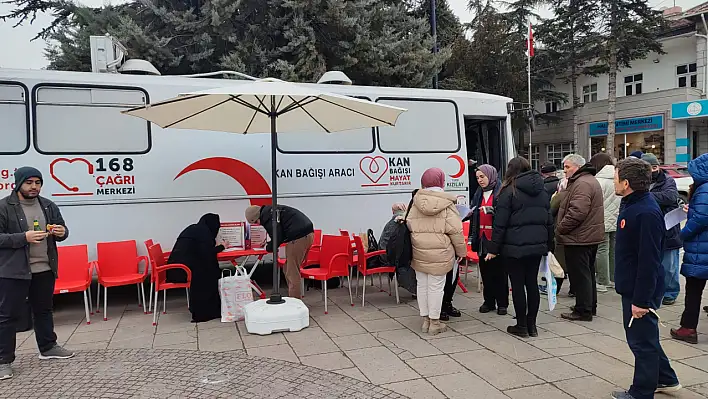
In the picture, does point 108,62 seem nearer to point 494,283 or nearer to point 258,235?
point 258,235

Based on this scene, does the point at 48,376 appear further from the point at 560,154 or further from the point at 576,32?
the point at 560,154

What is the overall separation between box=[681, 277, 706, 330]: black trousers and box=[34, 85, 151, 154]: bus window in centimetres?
616

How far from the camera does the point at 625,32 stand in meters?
22.8

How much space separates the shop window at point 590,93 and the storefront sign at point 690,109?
5.69m

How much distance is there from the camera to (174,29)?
13.3 m

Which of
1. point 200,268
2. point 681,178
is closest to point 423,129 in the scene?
point 200,268

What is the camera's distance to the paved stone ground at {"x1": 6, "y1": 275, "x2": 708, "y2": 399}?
3.89 metres

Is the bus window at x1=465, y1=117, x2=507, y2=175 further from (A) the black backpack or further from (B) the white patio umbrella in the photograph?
(A) the black backpack

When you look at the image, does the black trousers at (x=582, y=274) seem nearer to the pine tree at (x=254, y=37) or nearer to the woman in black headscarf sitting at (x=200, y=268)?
the woman in black headscarf sitting at (x=200, y=268)

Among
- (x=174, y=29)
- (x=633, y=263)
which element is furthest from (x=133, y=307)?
(x=174, y=29)

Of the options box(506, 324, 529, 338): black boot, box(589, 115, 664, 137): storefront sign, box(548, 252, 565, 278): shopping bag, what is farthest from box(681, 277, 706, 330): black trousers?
box(589, 115, 664, 137): storefront sign

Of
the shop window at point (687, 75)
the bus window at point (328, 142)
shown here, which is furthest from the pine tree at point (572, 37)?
the bus window at point (328, 142)

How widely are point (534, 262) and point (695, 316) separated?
153 cm

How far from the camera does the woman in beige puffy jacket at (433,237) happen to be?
193 inches
